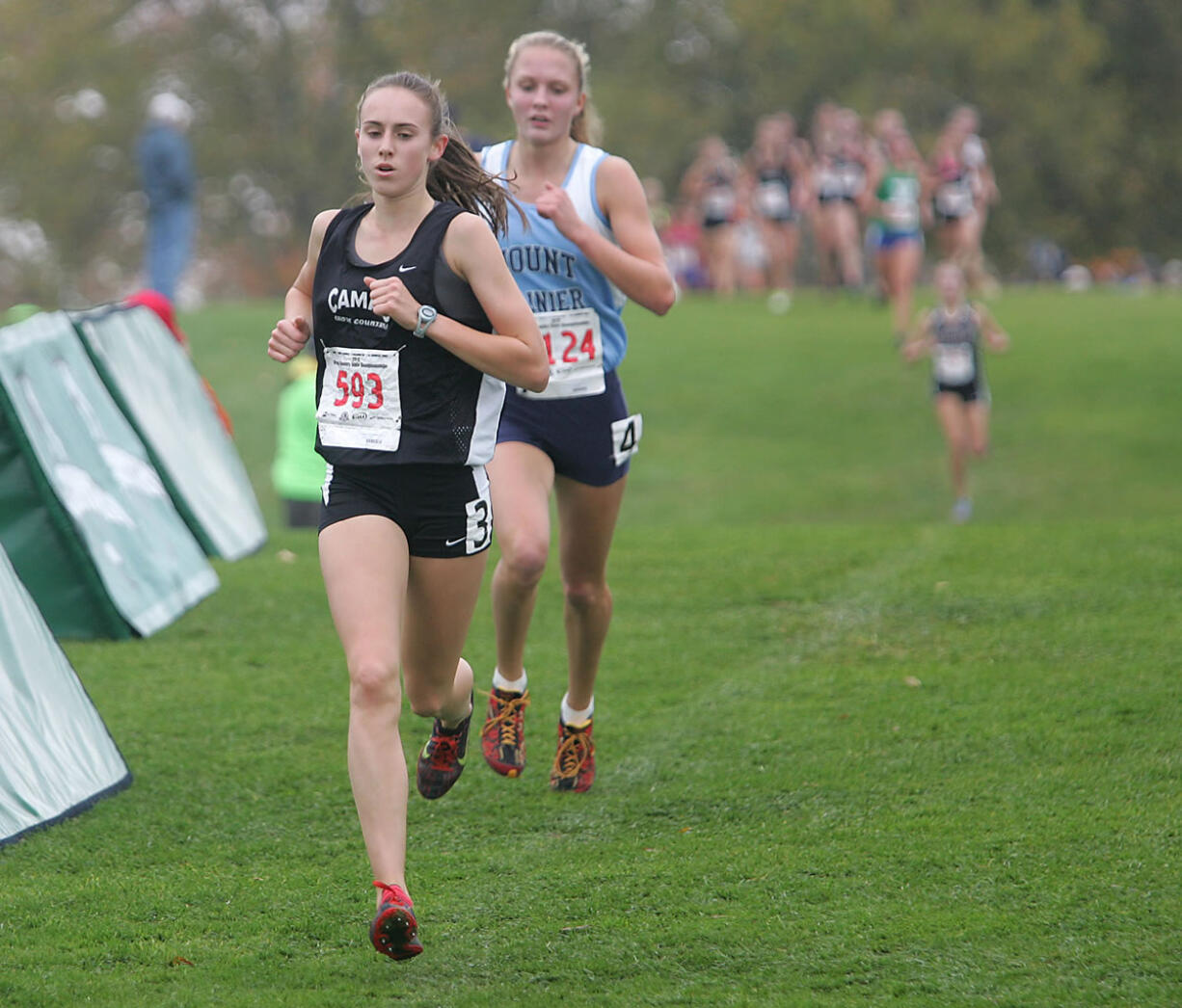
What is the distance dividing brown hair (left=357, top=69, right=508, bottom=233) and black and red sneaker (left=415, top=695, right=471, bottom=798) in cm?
146

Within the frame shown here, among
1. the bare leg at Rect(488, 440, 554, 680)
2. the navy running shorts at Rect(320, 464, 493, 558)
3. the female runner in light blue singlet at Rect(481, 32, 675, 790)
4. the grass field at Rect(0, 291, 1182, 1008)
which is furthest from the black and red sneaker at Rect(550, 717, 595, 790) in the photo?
the navy running shorts at Rect(320, 464, 493, 558)

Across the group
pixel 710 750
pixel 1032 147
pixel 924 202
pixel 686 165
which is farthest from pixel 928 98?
pixel 710 750

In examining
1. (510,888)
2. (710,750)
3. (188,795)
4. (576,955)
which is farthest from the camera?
(710,750)

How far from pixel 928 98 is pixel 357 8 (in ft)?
49.9

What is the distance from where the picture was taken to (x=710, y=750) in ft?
19.6

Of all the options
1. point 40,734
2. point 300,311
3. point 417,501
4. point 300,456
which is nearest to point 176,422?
point 300,456

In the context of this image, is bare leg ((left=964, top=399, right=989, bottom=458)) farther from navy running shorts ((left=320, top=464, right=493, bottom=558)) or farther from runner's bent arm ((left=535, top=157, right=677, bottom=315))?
navy running shorts ((left=320, top=464, right=493, bottom=558))

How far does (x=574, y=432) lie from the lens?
17.5 ft

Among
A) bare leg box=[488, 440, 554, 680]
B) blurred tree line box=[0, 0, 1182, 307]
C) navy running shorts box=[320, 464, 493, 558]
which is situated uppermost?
blurred tree line box=[0, 0, 1182, 307]

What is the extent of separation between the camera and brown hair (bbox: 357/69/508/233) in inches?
174

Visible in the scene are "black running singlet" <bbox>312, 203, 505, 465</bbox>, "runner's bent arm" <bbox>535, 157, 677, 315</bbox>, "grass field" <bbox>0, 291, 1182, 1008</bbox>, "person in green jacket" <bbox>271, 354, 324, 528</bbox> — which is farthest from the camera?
"person in green jacket" <bbox>271, 354, 324, 528</bbox>

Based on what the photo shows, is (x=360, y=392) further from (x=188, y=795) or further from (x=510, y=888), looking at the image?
(x=188, y=795)

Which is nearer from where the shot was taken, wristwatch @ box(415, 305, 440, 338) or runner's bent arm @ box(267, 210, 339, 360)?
wristwatch @ box(415, 305, 440, 338)

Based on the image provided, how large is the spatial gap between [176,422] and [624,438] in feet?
16.5
